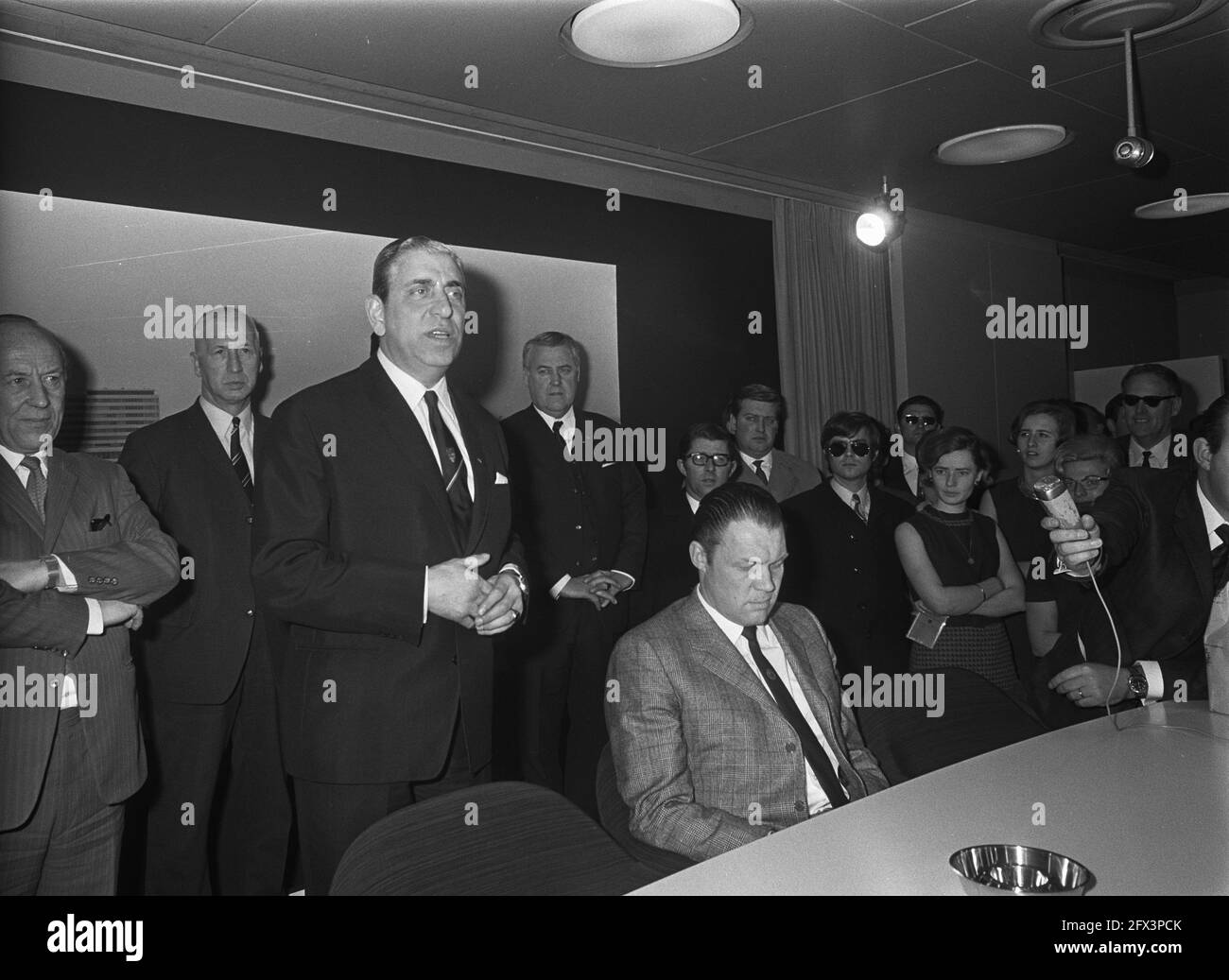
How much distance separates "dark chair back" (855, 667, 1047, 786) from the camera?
213 cm

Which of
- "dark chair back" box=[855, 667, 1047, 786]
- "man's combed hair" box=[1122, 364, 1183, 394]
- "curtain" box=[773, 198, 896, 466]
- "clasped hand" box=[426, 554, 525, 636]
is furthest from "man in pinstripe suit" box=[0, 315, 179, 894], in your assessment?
"man's combed hair" box=[1122, 364, 1183, 394]

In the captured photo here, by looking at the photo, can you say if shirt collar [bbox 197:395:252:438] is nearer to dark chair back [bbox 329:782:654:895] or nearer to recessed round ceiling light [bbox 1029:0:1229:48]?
dark chair back [bbox 329:782:654:895]

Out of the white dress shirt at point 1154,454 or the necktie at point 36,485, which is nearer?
the necktie at point 36,485

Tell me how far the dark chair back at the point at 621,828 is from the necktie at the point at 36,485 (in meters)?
1.50

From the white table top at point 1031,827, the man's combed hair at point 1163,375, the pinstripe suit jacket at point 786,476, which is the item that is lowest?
the white table top at point 1031,827

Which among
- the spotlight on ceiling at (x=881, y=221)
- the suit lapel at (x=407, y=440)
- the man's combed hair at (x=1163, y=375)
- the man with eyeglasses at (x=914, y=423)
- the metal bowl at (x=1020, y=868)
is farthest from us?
the spotlight on ceiling at (x=881, y=221)

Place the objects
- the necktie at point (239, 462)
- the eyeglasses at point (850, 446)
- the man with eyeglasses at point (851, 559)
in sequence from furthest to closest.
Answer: the eyeglasses at point (850, 446)
the man with eyeglasses at point (851, 559)
the necktie at point (239, 462)

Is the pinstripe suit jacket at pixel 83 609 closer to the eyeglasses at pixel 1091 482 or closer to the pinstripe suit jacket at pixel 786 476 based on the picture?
the pinstripe suit jacket at pixel 786 476

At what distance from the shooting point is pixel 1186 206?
241 inches

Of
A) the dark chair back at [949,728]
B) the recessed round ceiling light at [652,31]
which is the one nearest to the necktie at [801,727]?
the dark chair back at [949,728]

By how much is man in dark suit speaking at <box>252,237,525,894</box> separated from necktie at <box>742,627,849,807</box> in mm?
535

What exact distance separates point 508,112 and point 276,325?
1426 mm

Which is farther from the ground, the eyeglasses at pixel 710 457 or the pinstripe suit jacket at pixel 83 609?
the eyeglasses at pixel 710 457

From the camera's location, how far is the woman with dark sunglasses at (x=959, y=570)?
10.8ft
